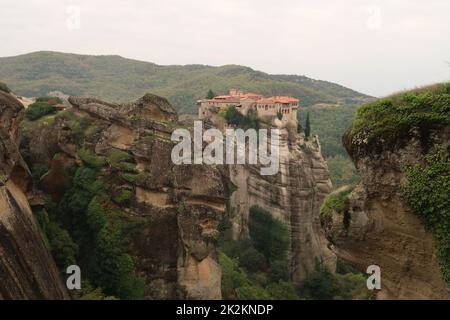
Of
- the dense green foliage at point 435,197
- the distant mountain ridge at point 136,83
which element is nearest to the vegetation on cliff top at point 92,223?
the dense green foliage at point 435,197

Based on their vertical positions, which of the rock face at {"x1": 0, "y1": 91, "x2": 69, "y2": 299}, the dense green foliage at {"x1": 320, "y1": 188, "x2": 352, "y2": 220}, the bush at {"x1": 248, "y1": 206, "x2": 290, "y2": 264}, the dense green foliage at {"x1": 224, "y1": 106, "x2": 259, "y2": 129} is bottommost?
the bush at {"x1": 248, "y1": 206, "x2": 290, "y2": 264}

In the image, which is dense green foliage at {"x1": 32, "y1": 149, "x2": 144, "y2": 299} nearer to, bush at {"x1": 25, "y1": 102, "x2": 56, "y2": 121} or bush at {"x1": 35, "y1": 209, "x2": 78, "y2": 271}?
bush at {"x1": 35, "y1": 209, "x2": 78, "y2": 271}

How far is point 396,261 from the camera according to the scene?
38.0ft

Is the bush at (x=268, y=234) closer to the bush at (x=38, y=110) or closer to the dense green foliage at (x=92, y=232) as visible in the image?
the bush at (x=38, y=110)

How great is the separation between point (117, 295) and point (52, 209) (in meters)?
5.25

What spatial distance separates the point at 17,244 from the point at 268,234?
29478 millimetres

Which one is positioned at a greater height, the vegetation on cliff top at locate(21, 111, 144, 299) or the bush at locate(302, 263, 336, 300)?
the vegetation on cliff top at locate(21, 111, 144, 299)

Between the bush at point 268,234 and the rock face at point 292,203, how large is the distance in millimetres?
518

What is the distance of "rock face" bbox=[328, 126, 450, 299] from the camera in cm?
1092

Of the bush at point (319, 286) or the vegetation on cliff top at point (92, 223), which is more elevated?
the vegetation on cliff top at point (92, 223)

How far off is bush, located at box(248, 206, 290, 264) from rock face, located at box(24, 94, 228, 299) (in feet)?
62.2

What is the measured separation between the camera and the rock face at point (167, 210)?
20953 millimetres

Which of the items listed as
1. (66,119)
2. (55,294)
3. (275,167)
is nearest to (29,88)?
(275,167)

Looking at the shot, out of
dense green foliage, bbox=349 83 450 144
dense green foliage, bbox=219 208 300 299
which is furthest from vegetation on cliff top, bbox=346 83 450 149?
dense green foliage, bbox=219 208 300 299
